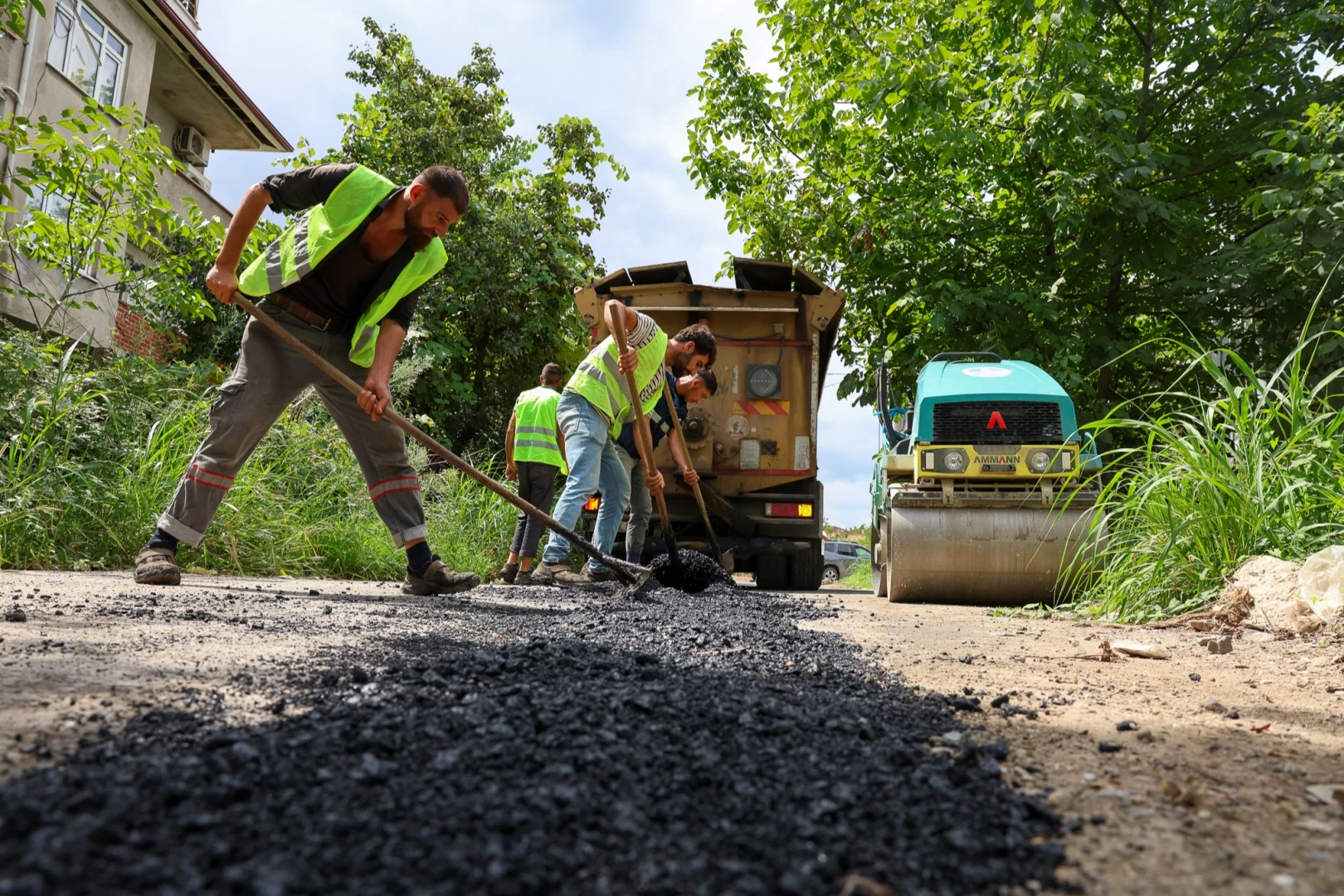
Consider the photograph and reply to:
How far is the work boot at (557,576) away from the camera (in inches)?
222

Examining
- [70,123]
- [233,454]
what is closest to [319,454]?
[70,123]

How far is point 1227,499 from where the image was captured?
4051 millimetres

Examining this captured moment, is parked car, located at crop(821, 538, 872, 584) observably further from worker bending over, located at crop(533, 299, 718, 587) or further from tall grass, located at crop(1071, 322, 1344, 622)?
tall grass, located at crop(1071, 322, 1344, 622)

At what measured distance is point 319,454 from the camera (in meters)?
7.54

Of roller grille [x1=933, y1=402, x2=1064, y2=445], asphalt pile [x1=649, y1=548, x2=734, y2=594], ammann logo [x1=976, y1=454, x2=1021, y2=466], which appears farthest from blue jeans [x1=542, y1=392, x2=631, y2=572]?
ammann logo [x1=976, y1=454, x2=1021, y2=466]

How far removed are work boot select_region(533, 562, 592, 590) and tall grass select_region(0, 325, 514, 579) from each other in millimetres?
1452

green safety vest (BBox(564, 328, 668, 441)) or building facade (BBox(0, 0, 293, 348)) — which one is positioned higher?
building facade (BBox(0, 0, 293, 348))

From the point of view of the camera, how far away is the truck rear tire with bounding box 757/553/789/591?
8.41m

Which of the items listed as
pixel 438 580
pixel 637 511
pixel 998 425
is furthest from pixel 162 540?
pixel 998 425

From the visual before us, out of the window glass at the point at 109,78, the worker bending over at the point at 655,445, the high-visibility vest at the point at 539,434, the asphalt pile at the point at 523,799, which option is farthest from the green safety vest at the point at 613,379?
the window glass at the point at 109,78

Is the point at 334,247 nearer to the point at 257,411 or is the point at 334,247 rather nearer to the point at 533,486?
the point at 257,411

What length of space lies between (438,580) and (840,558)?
16.8 m

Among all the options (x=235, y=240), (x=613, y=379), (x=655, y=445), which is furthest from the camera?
(x=655, y=445)

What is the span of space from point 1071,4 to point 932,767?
8446 millimetres
